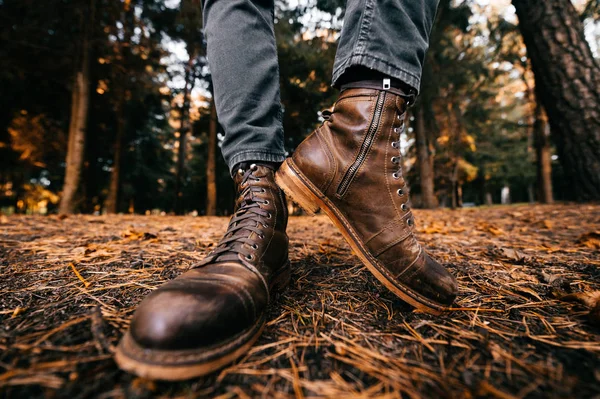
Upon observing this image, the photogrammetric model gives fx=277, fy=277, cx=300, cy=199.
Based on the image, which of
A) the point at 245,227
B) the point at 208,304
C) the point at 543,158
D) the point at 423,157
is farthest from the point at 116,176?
the point at 543,158

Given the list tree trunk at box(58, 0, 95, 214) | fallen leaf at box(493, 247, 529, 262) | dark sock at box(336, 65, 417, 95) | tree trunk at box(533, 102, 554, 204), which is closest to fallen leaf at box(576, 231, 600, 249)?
fallen leaf at box(493, 247, 529, 262)

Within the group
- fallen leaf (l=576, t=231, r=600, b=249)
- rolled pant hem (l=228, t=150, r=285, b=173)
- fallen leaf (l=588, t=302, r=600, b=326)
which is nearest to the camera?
→ fallen leaf (l=588, t=302, r=600, b=326)

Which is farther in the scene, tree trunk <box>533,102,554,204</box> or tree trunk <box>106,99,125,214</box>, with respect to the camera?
tree trunk <box>106,99,125,214</box>

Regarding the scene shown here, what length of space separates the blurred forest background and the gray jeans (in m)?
3.28

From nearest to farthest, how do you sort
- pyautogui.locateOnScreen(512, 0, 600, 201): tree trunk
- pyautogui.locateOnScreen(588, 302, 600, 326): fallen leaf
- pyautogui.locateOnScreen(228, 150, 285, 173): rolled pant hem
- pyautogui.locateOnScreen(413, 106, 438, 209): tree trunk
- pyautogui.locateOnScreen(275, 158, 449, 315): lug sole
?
pyautogui.locateOnScreen(588, 302, 600, 326): fallen leaf
pyautogui.locateOnScreen(275, 158, 449, 315): lug sole
pyautogui.locateOnScreen(228, 150, 285, 173): rolled pant hem
pyautogui.locateOnScreen(512, 0, 600, 201): tree trunk
pyautogui.locateOnScreen(413, 106, 438, 209): tree trunk

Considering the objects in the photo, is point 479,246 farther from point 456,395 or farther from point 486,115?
point 486,115

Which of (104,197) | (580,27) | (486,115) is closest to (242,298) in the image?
(580,27)

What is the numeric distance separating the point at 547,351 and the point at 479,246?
1.24 m

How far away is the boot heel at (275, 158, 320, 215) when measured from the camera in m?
1.05

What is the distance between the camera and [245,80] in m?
1.08

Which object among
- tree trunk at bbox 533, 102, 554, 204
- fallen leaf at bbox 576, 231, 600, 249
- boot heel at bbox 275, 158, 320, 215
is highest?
tree trunk at bbox 533, 102, 554, 204

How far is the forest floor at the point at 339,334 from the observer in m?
0.54

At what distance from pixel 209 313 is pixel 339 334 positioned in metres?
0.35

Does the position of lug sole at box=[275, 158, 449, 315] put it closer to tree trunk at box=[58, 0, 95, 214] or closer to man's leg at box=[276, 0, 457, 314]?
man's leg at box=[276, 0, 457, 314]
